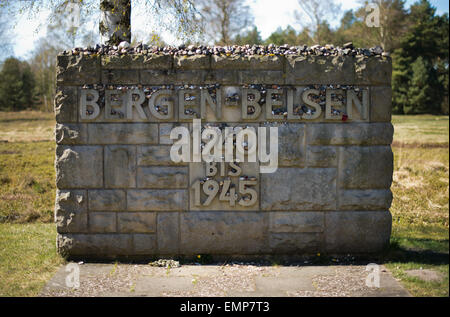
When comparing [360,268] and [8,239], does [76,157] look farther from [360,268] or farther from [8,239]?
[360,268]

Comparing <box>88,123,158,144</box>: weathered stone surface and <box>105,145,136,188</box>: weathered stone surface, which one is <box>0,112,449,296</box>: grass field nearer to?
<box>105,145,136,188</box>: weathered stone surface

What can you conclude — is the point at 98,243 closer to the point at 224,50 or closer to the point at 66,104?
the point at 66,104

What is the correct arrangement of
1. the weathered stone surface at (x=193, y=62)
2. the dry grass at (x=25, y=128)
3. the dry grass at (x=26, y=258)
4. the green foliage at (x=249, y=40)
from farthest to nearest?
the dry grass at (x=25, y=128) < the green foliage at (x=249, y=40) < the weathered stone surface at (x=193, y=62) < the dry grass at (x=26, y=258)

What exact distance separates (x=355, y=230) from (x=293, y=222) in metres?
0.81

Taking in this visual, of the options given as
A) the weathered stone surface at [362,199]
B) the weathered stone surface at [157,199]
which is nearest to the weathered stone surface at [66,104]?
the weathered stone surface at [157,199]

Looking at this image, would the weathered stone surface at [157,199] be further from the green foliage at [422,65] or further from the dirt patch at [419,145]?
the green foliage at [422,65]

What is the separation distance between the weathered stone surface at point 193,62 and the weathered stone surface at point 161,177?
128 centimetres

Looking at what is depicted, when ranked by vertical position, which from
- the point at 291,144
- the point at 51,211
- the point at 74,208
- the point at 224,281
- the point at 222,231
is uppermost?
the point at 291,144

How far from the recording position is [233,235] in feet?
18.8

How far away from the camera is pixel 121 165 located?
5.68 m

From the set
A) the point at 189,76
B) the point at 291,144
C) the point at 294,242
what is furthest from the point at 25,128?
the point at 294,242

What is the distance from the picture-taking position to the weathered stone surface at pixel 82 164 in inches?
224
